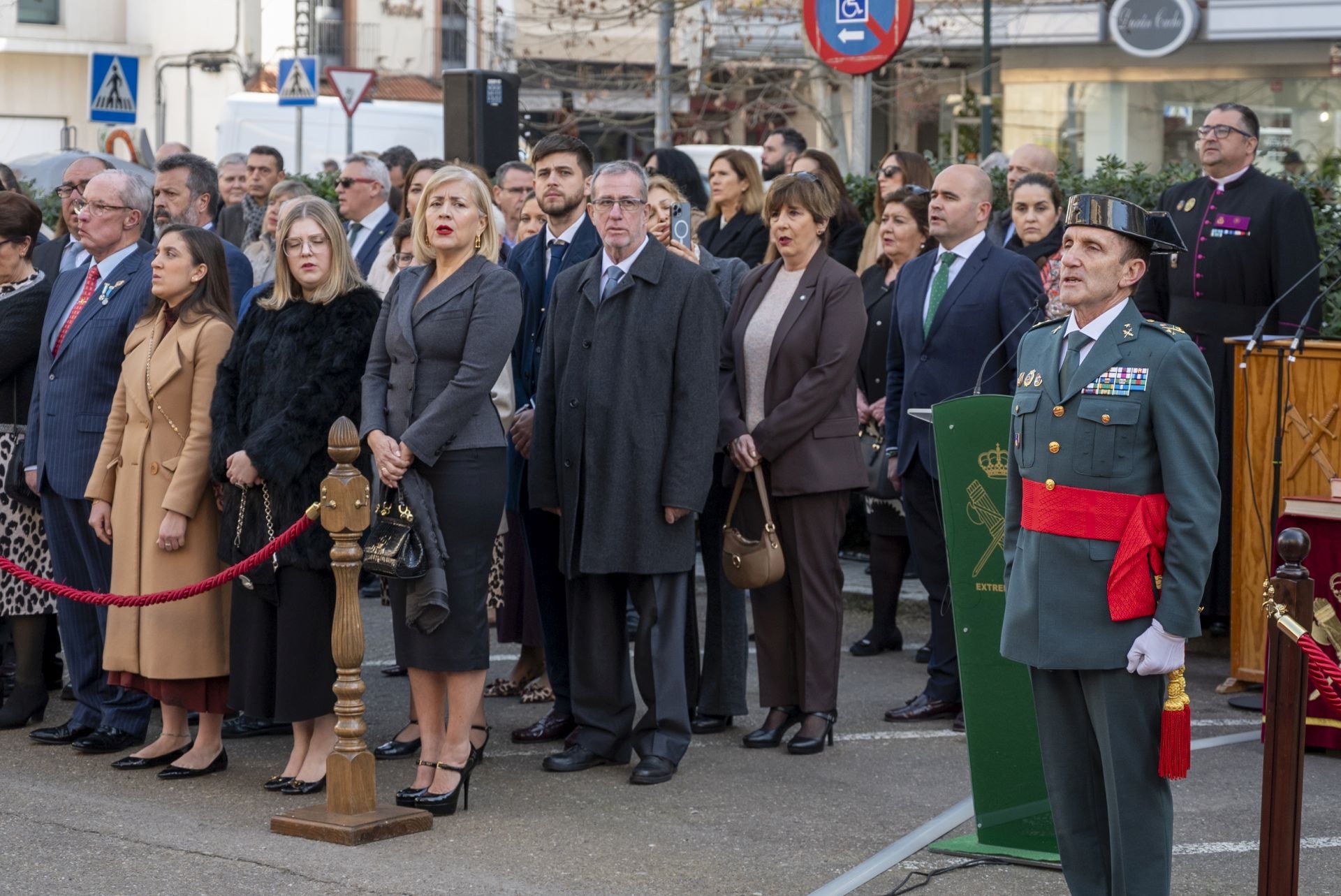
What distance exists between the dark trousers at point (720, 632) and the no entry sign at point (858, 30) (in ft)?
14.7

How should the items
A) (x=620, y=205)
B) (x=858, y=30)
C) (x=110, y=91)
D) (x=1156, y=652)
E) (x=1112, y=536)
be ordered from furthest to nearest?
(x=110, y=91) < (x=858, y=30) < (x=620, y=205) < (x=1112, y=536) < (x=1156, y=652)

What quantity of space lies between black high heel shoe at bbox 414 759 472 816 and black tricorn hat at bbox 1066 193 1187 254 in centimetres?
278

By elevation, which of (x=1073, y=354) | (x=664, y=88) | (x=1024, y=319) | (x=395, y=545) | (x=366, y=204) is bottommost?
(x=395, y=545)

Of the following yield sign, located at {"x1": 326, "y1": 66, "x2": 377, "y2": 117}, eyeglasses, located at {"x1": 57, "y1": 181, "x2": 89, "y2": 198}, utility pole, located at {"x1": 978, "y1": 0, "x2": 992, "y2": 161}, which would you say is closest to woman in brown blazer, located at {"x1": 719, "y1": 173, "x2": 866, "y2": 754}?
eyeglasses, located at {"x1": 57, "y1": 181, "x2": 89, "y2": 198}

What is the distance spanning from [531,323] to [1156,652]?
3491mm

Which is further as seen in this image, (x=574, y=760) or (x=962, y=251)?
(x=962, y=251)

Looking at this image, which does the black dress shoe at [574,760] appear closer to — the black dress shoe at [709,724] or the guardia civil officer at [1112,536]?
the black dress shoe at [709,724]

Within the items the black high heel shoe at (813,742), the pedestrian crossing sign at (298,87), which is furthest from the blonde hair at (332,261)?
the pedestrian crossing sign at (298,87)

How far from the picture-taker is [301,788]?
6.35 metres

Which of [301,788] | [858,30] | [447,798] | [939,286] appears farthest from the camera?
[858,30]

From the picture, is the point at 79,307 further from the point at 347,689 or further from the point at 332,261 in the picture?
the point at 347,689

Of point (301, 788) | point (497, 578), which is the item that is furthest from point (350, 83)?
point (301, 788)

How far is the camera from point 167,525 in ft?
21.5

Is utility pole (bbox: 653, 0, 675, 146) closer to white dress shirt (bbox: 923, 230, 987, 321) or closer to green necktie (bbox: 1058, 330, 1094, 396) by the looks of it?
white dress shirt (bbox: 923, 230, 987, 321)
